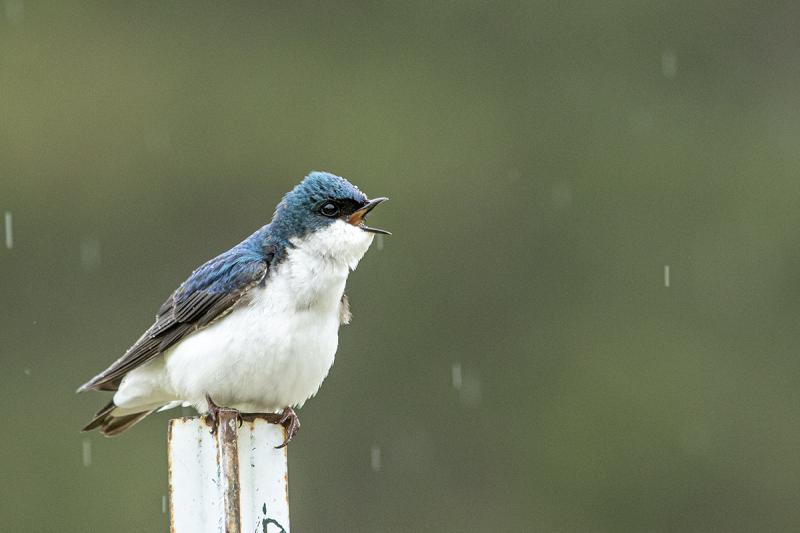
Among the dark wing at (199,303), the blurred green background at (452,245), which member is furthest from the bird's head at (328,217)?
the blurred green background at (452,245)

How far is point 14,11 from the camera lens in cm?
1620

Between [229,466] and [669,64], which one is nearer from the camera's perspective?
[229,466]

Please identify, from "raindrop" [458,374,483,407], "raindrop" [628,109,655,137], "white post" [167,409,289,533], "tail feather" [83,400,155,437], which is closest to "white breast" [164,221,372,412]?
"tail feather" [83,400,155,437]

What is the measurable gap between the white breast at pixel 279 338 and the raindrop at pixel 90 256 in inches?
332

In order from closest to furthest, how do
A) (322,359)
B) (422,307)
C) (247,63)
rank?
(322,359) → (422,307) → (247,63)

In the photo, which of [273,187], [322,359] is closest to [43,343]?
[273,187]

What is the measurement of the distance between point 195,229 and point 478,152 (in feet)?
9.71

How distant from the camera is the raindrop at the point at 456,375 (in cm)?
1366

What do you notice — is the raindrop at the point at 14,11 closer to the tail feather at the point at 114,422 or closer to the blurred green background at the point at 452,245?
the blurred green background at the point at 452,245

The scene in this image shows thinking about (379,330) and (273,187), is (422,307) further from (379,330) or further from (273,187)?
(273,187)

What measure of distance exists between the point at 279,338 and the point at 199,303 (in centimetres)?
38

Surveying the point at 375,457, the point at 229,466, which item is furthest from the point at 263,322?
the point at 375,457

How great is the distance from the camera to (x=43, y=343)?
13.1 meters

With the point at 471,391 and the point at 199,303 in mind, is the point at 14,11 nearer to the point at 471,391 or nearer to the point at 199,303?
the point at 471,391
